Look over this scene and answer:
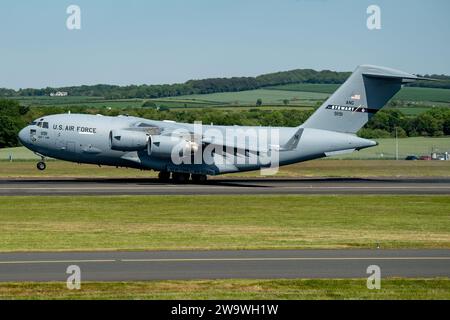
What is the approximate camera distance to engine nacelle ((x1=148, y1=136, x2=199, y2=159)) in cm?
5466

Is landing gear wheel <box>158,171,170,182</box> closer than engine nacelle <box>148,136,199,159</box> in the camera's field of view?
No

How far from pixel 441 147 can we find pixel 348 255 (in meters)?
89.8

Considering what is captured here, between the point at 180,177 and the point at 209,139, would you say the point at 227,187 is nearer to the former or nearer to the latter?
the point at 209,139

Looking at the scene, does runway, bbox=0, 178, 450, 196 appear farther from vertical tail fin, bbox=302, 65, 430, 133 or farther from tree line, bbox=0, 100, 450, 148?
tree line, bbox=0, 100, 450, 148

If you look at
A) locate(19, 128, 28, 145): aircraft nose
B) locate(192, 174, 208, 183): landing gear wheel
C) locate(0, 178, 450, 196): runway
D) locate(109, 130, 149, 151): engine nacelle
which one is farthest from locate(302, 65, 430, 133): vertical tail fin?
locate(19, 128, 28, 145): aircraft nose

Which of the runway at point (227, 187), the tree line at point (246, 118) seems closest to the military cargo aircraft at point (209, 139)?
the runway at point (227, 187)

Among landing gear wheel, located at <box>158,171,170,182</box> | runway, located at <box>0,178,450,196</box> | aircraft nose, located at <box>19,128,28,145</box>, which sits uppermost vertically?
aircraft nose, located at <box>19,128,28,145</box>

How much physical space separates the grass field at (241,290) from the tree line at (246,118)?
8192 centimetres

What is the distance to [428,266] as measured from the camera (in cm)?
2362

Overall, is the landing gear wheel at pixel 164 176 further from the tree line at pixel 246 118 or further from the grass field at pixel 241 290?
the tree line at pixel 246 118

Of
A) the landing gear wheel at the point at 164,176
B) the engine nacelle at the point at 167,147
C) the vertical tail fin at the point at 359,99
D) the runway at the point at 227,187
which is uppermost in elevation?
the vertical tail fin at the point at 359,99

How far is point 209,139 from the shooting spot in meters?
55.2

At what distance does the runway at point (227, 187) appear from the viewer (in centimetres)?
4984
